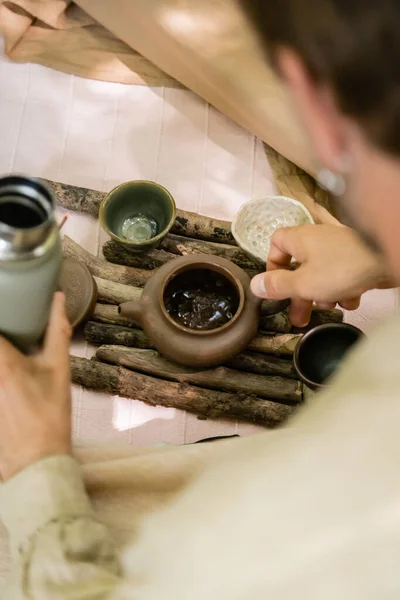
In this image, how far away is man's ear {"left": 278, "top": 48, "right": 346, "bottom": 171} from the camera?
1.79 feet

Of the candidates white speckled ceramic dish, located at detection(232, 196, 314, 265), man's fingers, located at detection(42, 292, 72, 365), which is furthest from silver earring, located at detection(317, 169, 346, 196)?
white speckled ceramic dish, located at detection(232, 196, 314, 265)

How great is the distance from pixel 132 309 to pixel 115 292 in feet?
0.55

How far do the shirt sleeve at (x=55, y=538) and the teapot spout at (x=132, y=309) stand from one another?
56cm

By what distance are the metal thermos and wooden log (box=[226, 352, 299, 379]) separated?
2.23 feet

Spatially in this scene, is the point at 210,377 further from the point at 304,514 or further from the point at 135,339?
the point at 304,514

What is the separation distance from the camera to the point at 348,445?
529mm

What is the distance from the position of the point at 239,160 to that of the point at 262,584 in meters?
1.44

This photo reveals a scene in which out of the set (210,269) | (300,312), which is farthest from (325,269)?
(210,269)

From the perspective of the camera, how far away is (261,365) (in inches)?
58.9

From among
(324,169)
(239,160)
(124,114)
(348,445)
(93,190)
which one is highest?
(124,114)

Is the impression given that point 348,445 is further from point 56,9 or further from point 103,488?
point 56,9

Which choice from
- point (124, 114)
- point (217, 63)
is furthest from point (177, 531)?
point (124, 114)

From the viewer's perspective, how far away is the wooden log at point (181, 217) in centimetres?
167

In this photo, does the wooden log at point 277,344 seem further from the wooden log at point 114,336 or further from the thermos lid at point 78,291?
the thermos lid at point 78,291
